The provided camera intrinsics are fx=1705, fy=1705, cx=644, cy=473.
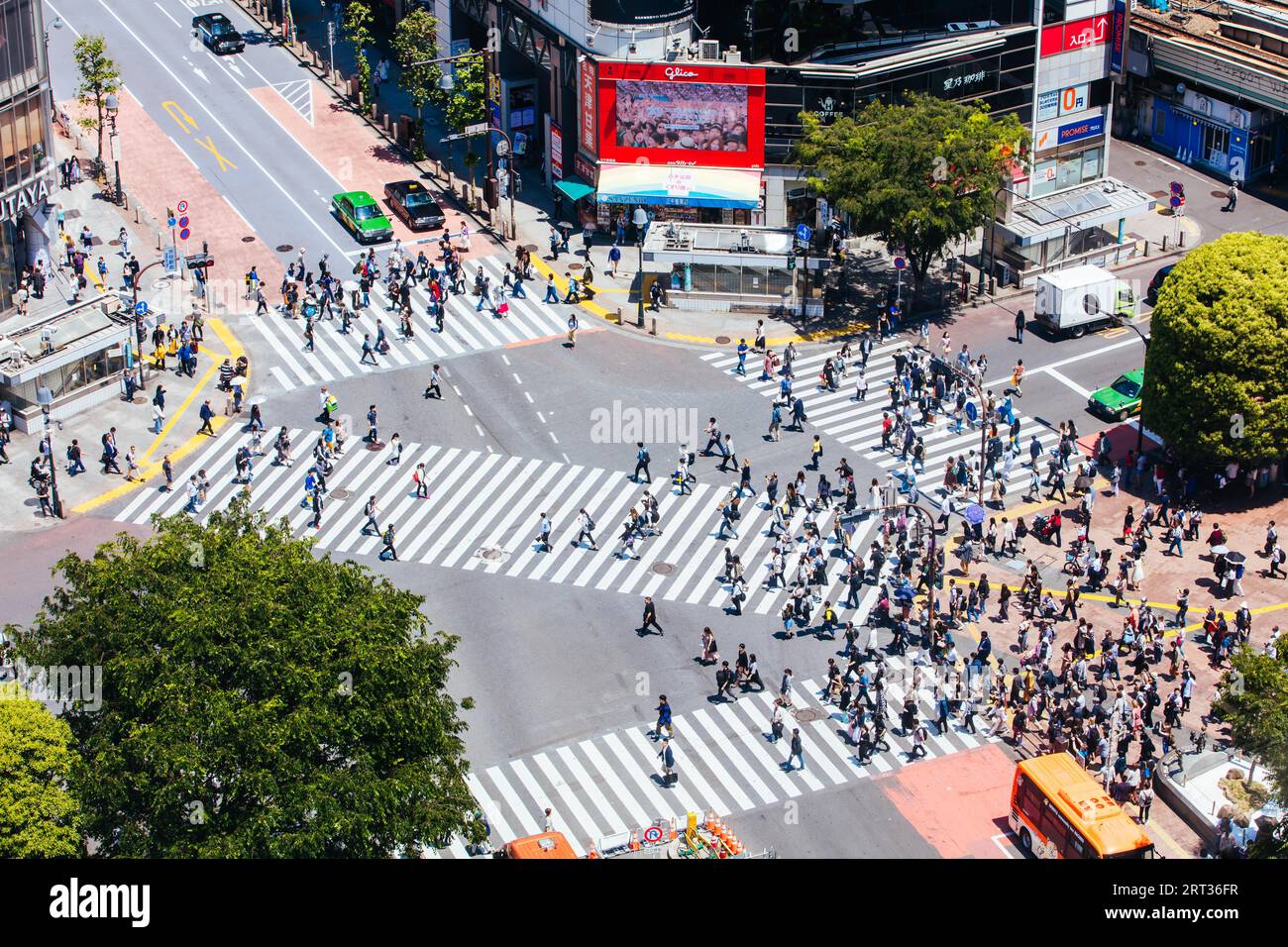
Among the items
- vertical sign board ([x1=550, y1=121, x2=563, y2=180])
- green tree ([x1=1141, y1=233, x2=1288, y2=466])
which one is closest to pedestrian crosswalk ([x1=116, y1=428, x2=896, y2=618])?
green tree ([x1=1141, y1=233, x2=1288, y2=466])

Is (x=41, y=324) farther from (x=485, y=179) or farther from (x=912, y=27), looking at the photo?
(x=912, y=27)

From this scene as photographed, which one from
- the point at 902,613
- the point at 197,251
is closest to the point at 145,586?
the point at 902,613

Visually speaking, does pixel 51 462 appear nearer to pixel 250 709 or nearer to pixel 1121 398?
pixel 250 709

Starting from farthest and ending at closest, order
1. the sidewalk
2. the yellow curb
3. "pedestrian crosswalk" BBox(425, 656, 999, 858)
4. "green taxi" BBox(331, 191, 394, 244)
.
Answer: "green taxi" BBox(331, 191, 394, 244)
the sidewalk
the yellow curb
"pedestrian crosswalk" BBox(425, 656, 999, 858)

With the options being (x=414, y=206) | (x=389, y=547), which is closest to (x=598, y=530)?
(x=389, y=547)

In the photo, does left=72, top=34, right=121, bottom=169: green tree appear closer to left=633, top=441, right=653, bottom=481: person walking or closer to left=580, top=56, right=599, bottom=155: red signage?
left=580, top=56, right=599, bottom=155: red signage

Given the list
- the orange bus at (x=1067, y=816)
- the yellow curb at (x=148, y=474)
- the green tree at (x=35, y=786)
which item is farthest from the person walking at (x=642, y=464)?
the green tree at (x=35, y=786)

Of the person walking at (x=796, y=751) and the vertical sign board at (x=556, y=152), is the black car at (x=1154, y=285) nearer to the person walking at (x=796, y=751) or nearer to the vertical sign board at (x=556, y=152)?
the vertical sign board at (x=556, y=152)
